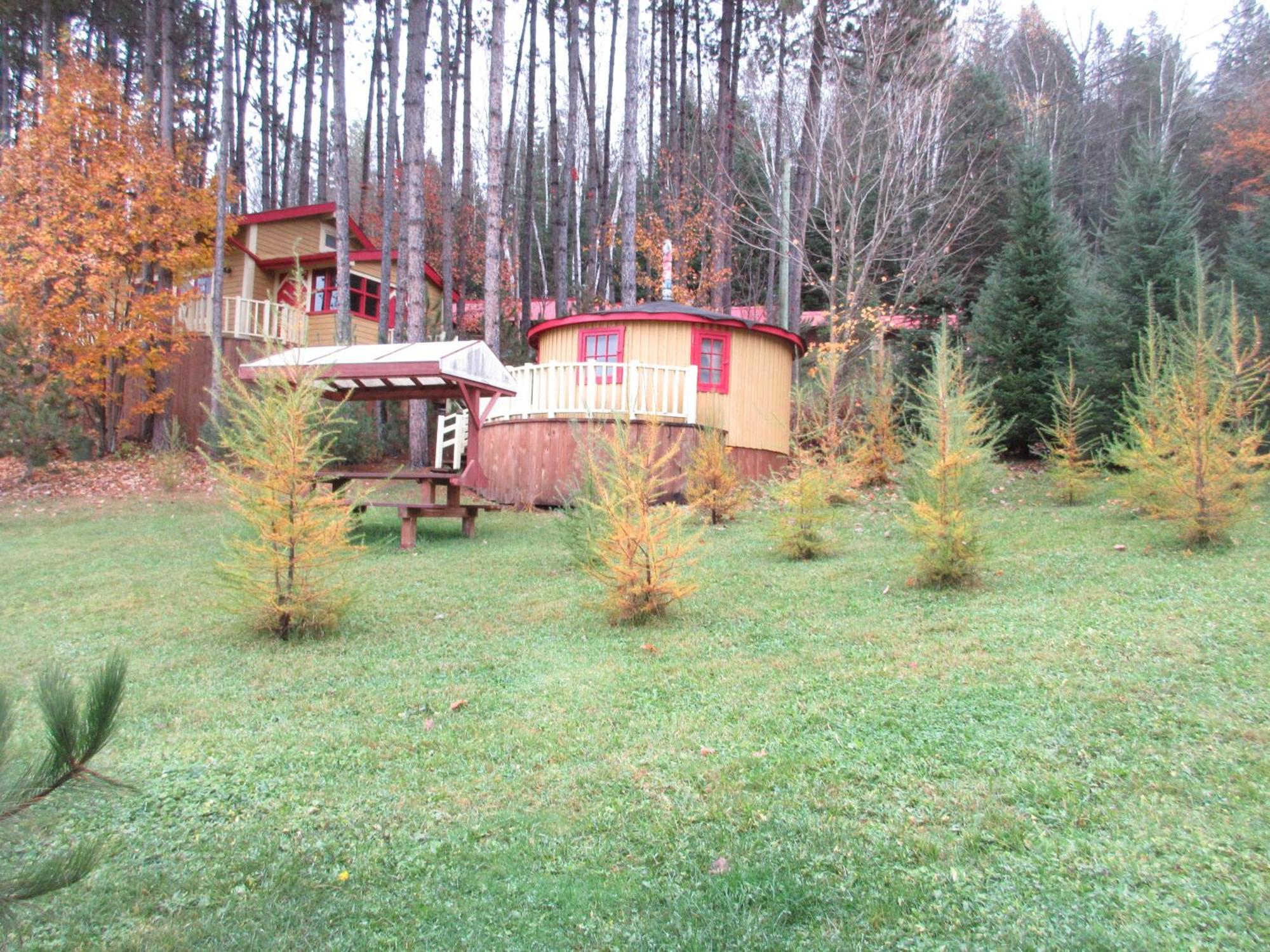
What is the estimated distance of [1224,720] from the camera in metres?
3.19

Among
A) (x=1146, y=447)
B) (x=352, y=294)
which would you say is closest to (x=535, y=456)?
(x=1146, y=447)

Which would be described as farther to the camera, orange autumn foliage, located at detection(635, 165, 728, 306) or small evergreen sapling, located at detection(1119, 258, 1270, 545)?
orange autumn foliage, located at detection(635, 165, 728, 306)

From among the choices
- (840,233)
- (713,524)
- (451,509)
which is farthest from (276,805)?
(840,233)

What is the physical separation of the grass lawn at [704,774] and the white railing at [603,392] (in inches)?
235

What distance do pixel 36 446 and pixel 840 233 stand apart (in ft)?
49.6

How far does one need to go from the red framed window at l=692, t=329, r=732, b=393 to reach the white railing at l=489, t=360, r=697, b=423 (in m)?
2.11

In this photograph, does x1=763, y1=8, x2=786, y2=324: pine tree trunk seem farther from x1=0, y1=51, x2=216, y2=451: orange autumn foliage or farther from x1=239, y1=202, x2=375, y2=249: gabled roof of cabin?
x1=0, y1=51, x2=216, y2=451: orange autumn foliage

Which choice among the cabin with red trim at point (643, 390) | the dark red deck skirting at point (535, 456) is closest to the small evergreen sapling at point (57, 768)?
the cabin with red trim at point (643, 390)

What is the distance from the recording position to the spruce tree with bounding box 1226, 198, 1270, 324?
1239 centimetres

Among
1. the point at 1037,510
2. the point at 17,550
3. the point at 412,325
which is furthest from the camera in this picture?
the point at 412,325

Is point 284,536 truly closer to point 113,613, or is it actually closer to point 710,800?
point 113,613

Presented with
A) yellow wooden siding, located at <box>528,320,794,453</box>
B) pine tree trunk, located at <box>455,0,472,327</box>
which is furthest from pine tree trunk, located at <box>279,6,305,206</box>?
yellow wooden siding, located at <box>528,320,794,453</box>

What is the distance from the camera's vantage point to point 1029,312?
1412cm

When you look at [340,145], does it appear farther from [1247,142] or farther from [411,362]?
[1247,142]
